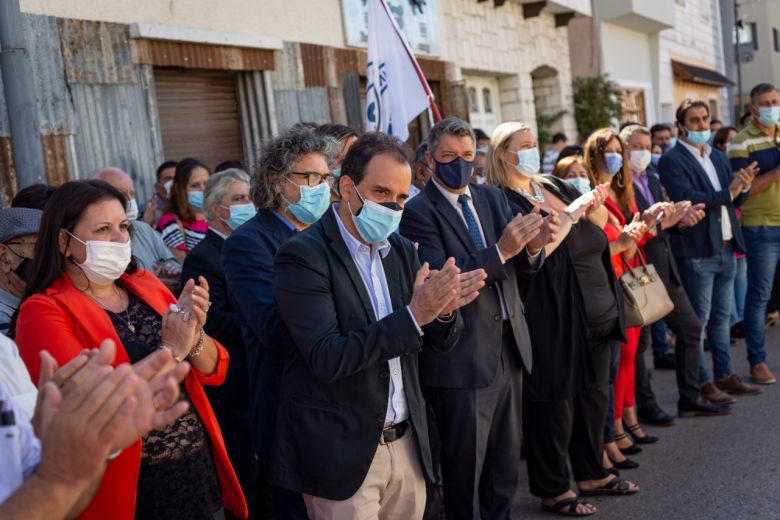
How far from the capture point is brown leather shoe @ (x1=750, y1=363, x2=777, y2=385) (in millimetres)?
6969

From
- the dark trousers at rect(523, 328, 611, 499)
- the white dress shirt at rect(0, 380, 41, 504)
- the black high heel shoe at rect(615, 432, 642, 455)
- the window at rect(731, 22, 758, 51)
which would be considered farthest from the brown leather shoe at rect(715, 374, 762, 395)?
the window at rect(731, 22, 758, 51)

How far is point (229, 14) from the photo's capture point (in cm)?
884

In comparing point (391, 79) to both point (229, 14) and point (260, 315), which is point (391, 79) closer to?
point (229, 14)

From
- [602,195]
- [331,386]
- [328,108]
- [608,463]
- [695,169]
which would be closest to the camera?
[331,386]

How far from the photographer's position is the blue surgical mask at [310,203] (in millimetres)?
3768

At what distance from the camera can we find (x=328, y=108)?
1030 cm

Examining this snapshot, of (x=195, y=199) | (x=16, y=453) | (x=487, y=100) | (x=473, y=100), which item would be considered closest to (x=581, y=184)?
(x=195, y=199)

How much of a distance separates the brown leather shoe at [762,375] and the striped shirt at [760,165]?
1.17 m

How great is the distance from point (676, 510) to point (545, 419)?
0.85 metres

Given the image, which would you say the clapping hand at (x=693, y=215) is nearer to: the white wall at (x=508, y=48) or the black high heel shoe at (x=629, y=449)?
the black high heel shoe at (x=629, y=449)

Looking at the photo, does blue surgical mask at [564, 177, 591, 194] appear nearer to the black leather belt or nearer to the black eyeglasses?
the black eyeglasses

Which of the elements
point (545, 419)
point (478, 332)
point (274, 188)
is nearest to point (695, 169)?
point (545, 419)

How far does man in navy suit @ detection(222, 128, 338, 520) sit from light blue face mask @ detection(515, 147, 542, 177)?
107cm

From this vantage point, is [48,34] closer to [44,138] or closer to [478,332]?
[44,138]
